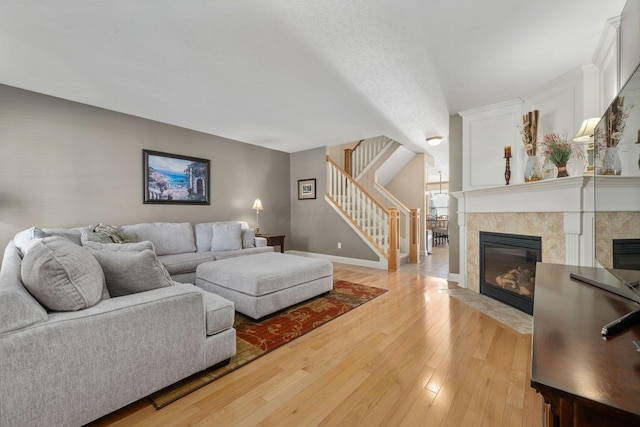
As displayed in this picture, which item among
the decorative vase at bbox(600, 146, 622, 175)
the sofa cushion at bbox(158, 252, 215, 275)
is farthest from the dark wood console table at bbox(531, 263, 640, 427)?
the sofa cushion at bbox(158, 252, 215, 275)

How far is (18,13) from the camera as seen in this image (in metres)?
1.89

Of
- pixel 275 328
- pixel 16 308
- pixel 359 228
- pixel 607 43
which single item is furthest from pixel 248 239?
pixel 607 43

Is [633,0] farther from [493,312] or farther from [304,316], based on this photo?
[304,316]

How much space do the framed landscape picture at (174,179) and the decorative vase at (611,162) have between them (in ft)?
15.7

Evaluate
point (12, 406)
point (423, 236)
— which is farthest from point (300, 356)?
point (423, 236)

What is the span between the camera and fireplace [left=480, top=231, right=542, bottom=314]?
2.73m

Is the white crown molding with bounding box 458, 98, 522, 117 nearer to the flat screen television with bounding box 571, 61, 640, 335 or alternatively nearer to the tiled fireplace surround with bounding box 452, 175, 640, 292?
the tiled fireplace surround with bounding box 452, 175, 640, 292

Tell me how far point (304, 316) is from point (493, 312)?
189 cm

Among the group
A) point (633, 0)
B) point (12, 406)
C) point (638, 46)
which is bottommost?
point (12, 406)

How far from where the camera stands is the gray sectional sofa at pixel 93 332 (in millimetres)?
1083

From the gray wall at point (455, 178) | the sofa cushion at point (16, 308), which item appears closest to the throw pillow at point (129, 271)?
the sofa cushion at point (16, 308)

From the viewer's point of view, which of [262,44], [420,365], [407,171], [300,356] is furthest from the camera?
[407,171]

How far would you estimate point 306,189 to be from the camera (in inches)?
234

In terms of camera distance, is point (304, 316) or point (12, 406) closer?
point (12, 406)
